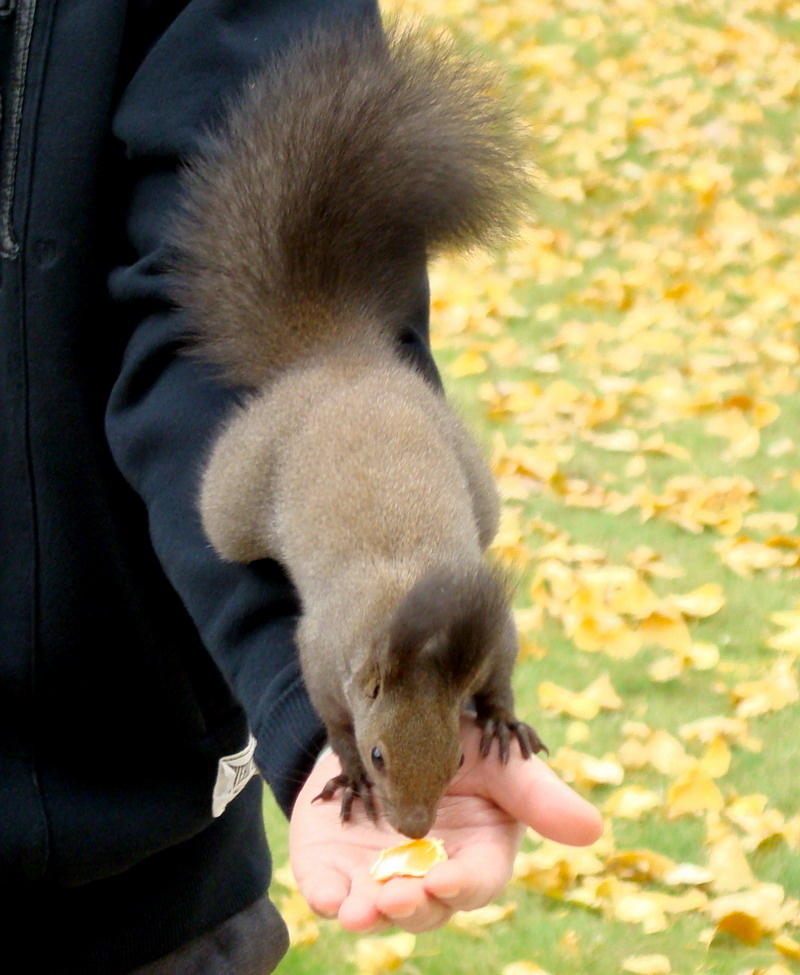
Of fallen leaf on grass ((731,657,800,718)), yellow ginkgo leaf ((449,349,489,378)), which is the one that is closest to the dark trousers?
fallen leaf on grass ((731,657,800,718))

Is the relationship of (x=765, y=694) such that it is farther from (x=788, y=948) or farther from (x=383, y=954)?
(x=383, y=954)

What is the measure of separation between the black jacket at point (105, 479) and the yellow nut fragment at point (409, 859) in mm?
248

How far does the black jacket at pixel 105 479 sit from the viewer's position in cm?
156

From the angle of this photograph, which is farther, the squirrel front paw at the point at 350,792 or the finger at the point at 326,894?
the squirrel front paw at the point at 350,792

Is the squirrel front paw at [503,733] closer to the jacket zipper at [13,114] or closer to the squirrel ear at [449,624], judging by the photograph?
the squirrel ear at [449,624]

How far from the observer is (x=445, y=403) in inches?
70.0

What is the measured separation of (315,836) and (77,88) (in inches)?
32.5

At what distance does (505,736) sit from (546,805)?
225 millimetres

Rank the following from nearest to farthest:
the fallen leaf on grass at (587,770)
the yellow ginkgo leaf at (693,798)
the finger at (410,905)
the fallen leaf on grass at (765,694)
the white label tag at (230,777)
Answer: the finger at (410,905)
the white label tag at (230,777)
the yellow ginkgo leaf at (693,798)
the fallen leaf on grass at (587,770)
the fallen leaf on grass at (765,694)

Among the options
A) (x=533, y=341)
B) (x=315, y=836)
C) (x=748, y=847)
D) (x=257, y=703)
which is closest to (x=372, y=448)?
(x=257, y=703)

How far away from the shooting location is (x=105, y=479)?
5.42 feet

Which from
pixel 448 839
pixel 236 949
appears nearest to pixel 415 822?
pixel 448 839

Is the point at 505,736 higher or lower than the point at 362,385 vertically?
lower

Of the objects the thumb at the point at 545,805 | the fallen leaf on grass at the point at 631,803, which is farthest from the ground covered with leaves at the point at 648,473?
the thumb at the point at 545,805
